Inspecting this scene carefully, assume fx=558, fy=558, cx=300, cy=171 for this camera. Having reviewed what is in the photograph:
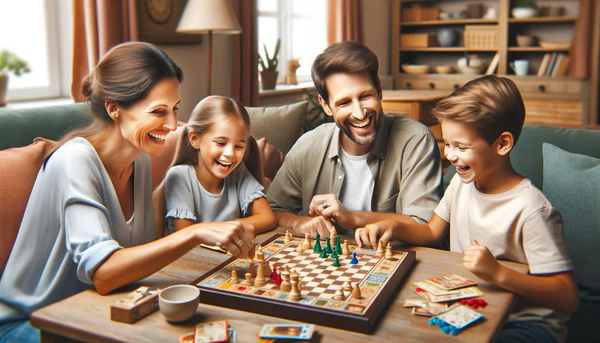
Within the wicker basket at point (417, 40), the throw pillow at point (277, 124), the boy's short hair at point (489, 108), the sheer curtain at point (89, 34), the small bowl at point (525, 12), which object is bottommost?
the throw pillow at point (277, 124)

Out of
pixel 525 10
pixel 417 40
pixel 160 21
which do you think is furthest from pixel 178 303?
pixel 417 40

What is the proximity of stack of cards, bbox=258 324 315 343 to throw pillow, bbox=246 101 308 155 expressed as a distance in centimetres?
248

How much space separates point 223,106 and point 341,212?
1.87ft

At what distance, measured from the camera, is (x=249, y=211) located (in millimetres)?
2119

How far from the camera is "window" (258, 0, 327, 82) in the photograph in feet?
18.7

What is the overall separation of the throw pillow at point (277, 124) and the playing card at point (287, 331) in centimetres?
248

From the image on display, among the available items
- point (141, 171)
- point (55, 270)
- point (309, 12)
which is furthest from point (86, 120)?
point (309, 12)

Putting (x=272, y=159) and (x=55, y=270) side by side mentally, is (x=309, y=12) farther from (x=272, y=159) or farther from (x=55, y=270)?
(x=55, y=270)

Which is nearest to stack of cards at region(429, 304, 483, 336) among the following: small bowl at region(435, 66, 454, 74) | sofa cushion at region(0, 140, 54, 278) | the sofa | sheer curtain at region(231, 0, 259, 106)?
the sofa

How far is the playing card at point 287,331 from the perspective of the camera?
1153 mm

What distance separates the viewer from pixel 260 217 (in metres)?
2.03

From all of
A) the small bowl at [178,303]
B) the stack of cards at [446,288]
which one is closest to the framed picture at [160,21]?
the small bowl at [178,303]

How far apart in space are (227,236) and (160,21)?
9.58ft

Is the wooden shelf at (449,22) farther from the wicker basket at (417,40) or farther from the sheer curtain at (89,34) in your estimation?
the sheer curtain at (89,34)
